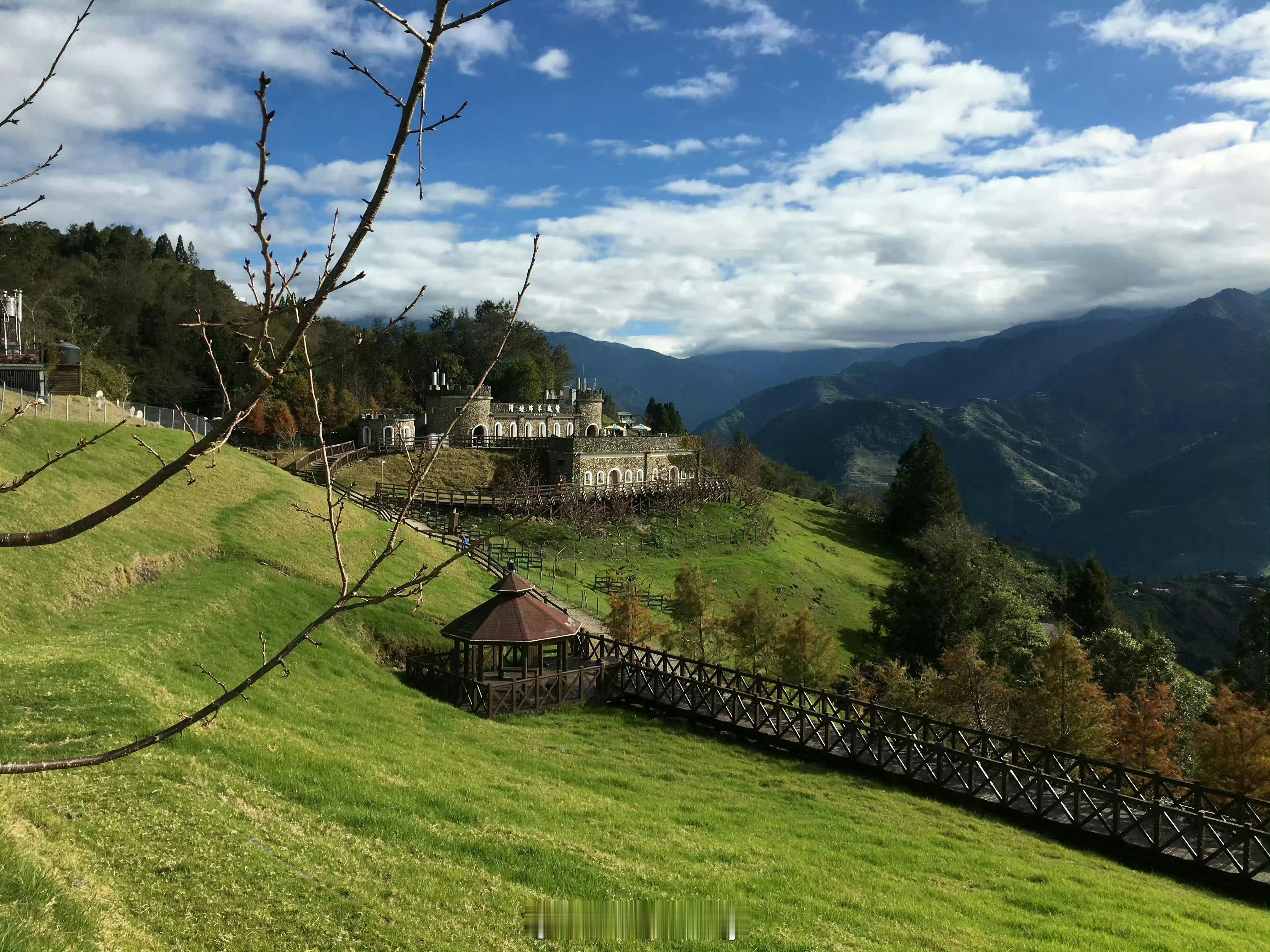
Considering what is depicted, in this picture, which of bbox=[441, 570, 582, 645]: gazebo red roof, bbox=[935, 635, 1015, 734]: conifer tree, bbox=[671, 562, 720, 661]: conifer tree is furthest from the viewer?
bbox=[671, 562, 720, 661]: conifer tree

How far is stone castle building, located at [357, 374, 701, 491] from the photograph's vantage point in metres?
56.4

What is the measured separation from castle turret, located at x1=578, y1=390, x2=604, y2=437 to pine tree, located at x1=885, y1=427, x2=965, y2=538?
90.9ft

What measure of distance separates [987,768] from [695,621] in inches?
480

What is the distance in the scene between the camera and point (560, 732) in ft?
59.8

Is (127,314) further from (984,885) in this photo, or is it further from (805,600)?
(984,885)

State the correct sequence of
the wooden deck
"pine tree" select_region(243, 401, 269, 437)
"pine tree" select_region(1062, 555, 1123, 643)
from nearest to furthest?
1. the wooden deck
2. "pine tree" select_region(1062, 555, 1123, 643)
3. "pine tree" select_region(243, 401, 269, 437)

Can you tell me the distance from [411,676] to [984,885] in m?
13.8

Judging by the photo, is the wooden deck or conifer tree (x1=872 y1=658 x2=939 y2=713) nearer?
the wooden deck

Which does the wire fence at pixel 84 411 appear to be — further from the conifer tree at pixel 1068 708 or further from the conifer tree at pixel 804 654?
the conifer tree at pixel 1068 708

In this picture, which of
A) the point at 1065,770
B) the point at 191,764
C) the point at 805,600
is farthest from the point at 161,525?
the point at 805,600

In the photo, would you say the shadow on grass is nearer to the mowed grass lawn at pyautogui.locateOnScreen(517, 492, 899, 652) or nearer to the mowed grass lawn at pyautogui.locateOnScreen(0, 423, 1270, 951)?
the mowed grass lawn at pyautogui.locateOnScreen(517, 492, 899, 652)

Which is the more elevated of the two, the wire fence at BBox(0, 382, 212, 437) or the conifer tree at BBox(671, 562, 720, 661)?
the wire fence at BBox(0, 382, 212, 437)

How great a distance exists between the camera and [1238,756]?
751 inches

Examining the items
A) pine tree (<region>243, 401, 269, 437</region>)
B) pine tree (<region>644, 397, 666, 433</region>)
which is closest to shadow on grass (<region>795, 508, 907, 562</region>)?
pine tree (<region>644, 397, 666, 433</region>)
